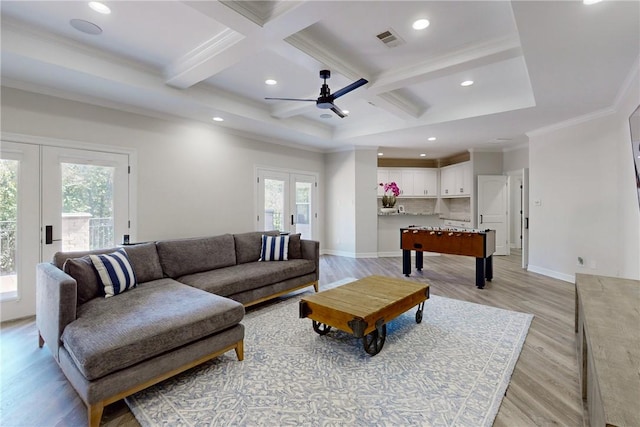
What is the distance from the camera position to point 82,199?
3.70 m

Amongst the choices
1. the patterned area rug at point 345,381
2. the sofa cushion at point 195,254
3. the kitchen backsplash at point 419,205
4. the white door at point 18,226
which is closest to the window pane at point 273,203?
the sofa cushion at point 195,254

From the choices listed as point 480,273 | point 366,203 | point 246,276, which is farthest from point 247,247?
point 366,203

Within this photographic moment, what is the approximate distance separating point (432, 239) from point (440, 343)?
2513 mm

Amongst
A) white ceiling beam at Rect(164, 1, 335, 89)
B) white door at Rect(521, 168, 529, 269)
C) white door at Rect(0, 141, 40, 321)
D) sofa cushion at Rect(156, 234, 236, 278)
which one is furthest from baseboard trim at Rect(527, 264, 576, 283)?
white door at Rect(0, 141, 40, 321)

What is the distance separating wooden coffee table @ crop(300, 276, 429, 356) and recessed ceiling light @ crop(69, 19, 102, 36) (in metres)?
3.08

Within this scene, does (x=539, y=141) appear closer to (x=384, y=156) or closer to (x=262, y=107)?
(x=384, y=156)

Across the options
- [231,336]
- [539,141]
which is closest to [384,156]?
[539,141]

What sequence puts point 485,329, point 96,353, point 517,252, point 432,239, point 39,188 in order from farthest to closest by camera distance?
1. point 517,252
2. point 432,239
3. point 39,188
4. point 485,329
5. point 96,353

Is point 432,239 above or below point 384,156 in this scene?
below

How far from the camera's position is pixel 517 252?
7691mm

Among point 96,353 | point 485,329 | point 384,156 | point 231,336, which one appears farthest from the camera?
point 384,156

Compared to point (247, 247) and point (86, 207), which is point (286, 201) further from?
point (86, 207)

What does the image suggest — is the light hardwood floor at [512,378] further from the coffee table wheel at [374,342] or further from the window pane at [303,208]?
the window pane at [303,208]

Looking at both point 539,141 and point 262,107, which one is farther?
point 539,141
